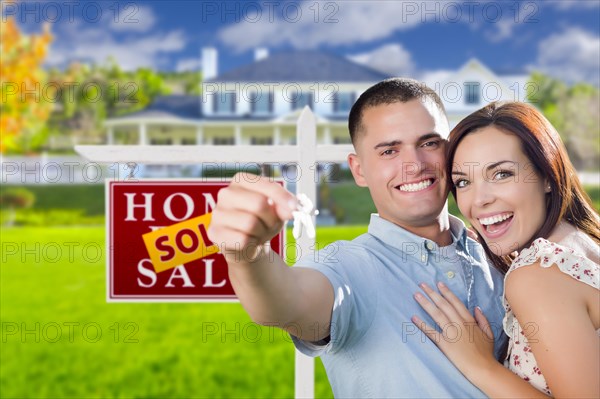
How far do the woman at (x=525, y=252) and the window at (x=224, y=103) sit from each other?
74.7 feet

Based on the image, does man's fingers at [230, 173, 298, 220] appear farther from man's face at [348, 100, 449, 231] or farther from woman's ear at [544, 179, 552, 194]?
woman's ear at [544, 179, 552, 194]

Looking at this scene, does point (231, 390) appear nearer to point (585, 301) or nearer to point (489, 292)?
point (489, 292)

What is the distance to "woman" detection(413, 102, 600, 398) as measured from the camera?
1.50 meters

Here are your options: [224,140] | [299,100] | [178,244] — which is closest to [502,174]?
[178,244]

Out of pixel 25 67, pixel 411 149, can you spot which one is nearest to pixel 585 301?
pixel 411 149

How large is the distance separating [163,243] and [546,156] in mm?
1583

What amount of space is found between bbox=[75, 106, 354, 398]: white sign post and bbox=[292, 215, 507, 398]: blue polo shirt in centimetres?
78

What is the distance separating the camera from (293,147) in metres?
2.67

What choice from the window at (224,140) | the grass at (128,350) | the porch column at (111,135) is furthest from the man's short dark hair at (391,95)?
the porch column at (111,135)

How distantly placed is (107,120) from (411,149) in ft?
79.5

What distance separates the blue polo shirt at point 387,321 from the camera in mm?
1640

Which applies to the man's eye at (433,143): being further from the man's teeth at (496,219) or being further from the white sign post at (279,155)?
the white sign post at (279,155)

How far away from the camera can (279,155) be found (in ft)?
8.66

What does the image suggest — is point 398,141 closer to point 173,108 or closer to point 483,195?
point 483,195
